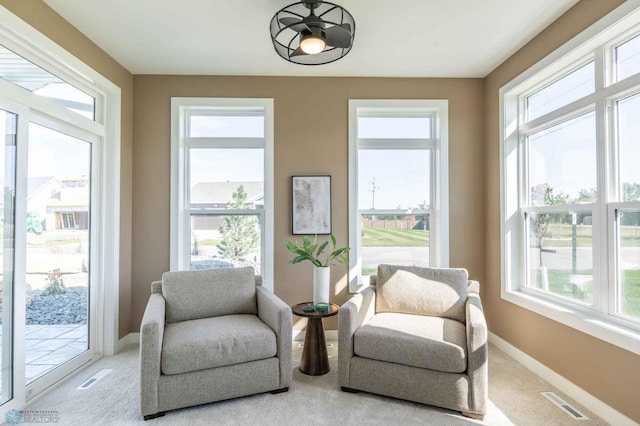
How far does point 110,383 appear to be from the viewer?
8.64ft

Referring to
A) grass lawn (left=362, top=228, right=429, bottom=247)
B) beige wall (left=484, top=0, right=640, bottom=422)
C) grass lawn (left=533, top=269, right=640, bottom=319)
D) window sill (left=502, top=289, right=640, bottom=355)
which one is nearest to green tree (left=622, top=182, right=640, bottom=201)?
grass lawn (left=533, top=269, right=640, bottom=319)

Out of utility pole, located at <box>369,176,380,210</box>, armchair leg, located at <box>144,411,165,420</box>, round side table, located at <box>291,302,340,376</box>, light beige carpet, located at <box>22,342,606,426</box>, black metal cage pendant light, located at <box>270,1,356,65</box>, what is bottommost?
light beige carpet, located at <box>22,342,606,426</box>

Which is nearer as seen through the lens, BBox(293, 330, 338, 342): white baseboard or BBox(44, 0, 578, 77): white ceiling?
BBox(44, 0, 578, 77): white ceiling

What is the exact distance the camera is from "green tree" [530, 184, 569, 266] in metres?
2.77

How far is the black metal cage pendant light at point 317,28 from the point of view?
2123 millimetres

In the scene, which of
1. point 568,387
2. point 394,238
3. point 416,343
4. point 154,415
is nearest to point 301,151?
point 394,238

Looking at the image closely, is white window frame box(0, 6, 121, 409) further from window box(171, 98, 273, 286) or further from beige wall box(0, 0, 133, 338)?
window box(171, 98, 273, 286)

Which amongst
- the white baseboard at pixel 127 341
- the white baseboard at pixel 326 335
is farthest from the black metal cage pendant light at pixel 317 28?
the white baseboard at pixel 127 341

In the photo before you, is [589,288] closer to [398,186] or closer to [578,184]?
[578,184]

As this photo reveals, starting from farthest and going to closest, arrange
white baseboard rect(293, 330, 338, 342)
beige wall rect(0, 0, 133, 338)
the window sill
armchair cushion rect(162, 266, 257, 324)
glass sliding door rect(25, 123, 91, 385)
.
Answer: white baseboard rect(293, 330, 338, 342)
armchair cushion rect(162, 266, 257, 324)
beige wall rect(0, 0, 133, 338)
glass sliding door rect(25, 123, 91, 385)
the window sill

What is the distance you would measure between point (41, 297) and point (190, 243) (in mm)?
1371

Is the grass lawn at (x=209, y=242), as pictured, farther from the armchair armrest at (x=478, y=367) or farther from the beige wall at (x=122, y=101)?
the armchair armrest at (x=478, y=367)

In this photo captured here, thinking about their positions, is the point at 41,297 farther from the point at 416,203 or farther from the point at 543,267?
the point at 543,267

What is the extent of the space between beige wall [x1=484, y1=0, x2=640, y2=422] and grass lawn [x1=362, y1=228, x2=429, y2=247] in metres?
0.68
